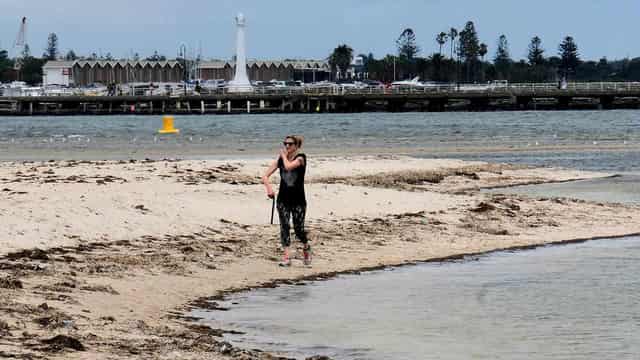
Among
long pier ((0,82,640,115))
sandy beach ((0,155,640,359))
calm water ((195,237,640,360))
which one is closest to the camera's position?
sandy beach ((0,155,640,359))

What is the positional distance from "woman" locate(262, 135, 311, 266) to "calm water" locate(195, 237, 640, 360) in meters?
0.88

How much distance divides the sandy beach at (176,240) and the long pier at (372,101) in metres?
110

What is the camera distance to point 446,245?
21.0 meters

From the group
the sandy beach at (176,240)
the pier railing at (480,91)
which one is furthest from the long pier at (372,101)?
the sandy beach at (176,240)

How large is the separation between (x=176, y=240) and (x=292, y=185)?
8.97ft

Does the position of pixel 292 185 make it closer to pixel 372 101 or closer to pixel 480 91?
pixel 372 101

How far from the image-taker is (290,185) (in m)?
17.2

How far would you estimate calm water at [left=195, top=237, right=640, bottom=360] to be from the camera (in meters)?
12.7

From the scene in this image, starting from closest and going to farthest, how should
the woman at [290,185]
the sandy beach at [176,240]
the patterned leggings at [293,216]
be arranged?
1. the sandy beach at [176,240]
2. the woman at [290,185]
3. the patterned leggings at [293,216]

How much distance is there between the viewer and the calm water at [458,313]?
1273cm

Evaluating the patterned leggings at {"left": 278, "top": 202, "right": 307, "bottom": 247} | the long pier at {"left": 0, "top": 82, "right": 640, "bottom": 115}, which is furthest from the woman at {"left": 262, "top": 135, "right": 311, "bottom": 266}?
the long pier at {"left": 0, "top": 82, "right": 640, "bottom": 115}

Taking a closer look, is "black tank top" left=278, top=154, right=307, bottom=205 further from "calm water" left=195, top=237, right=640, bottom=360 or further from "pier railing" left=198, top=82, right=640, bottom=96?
"pier railing" left=198, top=82, right=640, bottom=96

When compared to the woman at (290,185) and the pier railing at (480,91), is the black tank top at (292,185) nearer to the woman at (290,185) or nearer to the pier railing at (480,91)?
the woman at (290,185)

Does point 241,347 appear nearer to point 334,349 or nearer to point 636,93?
point 334,349
